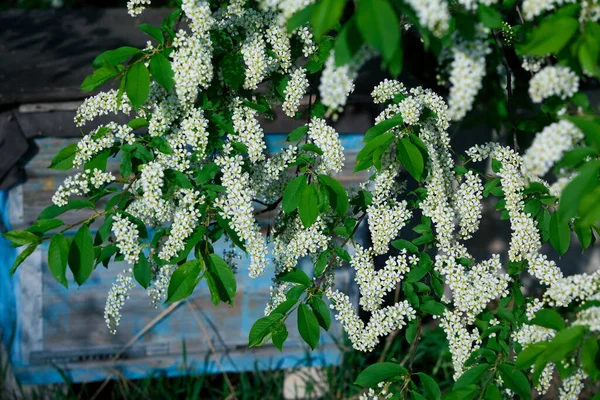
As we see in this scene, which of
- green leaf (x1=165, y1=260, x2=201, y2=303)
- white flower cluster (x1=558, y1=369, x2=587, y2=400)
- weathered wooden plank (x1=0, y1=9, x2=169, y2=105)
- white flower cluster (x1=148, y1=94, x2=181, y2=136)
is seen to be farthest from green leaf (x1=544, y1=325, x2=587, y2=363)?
weathered wooden plank (x1=0, y1=9, x2=169, y2=105)

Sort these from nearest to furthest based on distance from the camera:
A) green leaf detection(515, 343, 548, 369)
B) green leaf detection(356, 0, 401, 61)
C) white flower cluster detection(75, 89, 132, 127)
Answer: green leaf detection(356, 0, 401, 61) → green leaf detection(515, 343, 548, 369) → white flower cluster detection(75, 89, 132, 127)

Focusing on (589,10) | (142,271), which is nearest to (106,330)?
(142,271)

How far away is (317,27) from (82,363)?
9.56 feet

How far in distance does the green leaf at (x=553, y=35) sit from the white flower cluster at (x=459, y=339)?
36.0 inches

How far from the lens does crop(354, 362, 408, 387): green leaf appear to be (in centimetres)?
193

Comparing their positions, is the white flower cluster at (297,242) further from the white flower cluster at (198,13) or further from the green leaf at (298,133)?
the white flower cluster at (198,13)

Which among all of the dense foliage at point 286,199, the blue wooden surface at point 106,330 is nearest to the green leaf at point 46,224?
the dense foliage at point 286,199

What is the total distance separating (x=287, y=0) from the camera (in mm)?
1418

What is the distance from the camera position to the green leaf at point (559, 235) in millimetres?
1902

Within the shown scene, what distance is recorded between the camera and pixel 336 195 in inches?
73.8

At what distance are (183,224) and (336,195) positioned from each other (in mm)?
414

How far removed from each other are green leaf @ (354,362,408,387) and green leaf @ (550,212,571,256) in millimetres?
554

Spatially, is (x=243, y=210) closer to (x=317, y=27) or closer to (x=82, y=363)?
(x=317, y=27)

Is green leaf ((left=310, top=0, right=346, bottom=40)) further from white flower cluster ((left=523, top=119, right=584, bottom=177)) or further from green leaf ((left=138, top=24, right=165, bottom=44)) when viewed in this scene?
green leaf ((left=138, top=24, right=165, bottom=44))
